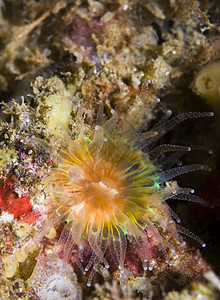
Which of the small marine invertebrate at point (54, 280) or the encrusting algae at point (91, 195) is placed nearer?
the encrusting algae at point (91, 195)

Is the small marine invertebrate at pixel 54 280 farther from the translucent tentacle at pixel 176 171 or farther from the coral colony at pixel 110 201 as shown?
the translucent tentacle at pixel 176 171

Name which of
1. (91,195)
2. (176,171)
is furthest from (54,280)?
(176,171)

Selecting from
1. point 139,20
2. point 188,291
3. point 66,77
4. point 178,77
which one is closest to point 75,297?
point 188,291

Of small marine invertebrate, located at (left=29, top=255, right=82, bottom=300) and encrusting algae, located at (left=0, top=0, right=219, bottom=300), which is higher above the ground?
encrusting algae, located at (left=0, top=0, right=219, bottom=300)

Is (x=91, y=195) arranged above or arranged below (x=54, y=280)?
above

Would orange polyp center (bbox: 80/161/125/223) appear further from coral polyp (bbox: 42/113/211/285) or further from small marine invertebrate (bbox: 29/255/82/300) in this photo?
small marine invertebrate (bbox: 29/255/82/300)

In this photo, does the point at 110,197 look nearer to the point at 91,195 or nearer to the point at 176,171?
the point at 91,195

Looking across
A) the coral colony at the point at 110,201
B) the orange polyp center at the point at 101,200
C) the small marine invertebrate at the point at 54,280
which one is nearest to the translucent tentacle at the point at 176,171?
the coral colony at the point at 110,201

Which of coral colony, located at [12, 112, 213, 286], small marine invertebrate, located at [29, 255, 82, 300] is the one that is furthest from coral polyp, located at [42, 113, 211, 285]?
small marine invertebrate, located at [29, 255, 82, 300]
